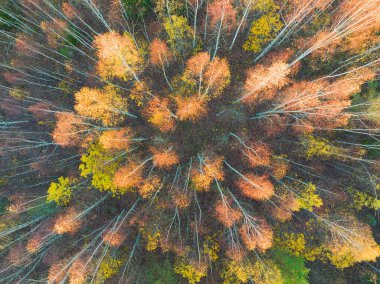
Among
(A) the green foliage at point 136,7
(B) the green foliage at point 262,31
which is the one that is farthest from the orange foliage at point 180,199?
(A) the green foliage at point 136,7

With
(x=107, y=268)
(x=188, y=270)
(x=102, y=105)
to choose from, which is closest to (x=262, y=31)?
(x=102, y=105)

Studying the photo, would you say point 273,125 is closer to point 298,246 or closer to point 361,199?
point 361,199

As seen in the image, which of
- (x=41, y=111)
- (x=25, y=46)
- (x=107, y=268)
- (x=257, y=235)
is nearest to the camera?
(x=257, y=235)

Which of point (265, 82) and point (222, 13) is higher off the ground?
point (222, 13)

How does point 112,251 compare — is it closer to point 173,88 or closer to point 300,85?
point 173,88

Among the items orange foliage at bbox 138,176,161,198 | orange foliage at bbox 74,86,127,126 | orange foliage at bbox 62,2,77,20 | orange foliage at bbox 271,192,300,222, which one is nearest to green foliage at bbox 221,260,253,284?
orange foliage at bbox 271,192,300,222

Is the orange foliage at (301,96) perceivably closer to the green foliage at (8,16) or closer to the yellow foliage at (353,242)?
the yellow foliage at (353,242)

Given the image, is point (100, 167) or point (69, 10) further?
point (69, 10)

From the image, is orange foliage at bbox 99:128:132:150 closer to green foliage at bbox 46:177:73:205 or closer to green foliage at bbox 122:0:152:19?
green foliage at bbox 46:177:73:205

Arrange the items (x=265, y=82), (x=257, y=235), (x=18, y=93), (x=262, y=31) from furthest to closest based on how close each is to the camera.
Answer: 1. (x=18, y=93)
2. (x=262, y=31)
3. (x=257, y=235)
4. (x=265, y=82)
